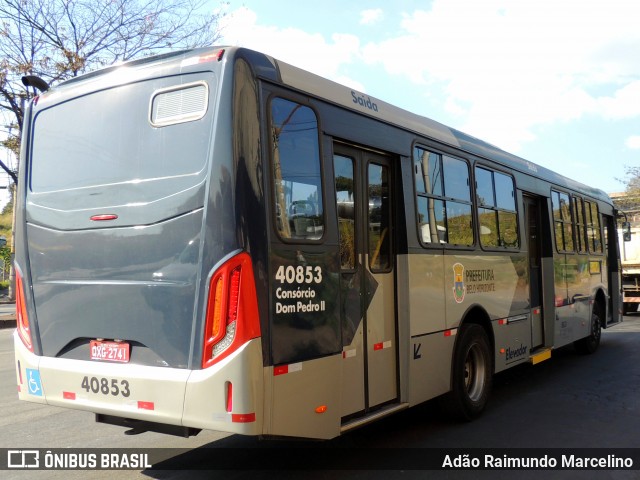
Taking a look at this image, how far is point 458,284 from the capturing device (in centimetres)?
636

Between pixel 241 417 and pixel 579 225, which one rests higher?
pixel 579 225

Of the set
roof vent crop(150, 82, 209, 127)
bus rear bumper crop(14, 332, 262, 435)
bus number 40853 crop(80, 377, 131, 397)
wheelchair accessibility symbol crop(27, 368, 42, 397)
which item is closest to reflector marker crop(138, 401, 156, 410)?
bus rear bumper crop(14, 332, 262, 435)

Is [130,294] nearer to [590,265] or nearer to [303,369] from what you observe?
[303,369]

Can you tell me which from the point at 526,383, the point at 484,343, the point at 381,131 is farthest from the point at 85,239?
the point at 526,383

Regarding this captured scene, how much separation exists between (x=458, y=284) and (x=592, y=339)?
241 inches

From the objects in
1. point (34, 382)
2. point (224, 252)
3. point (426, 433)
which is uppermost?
point (224, 252)

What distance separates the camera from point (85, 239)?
437 centimetres

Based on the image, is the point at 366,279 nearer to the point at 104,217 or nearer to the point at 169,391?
the point at 169,391

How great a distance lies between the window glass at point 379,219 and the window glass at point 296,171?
3.12 ft

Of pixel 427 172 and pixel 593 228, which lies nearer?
pixel 427 172

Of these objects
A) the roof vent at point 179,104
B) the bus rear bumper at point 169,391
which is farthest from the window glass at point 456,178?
the bus rear bumper at point 169,391

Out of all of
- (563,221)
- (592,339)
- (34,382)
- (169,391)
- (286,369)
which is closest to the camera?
(169,391)

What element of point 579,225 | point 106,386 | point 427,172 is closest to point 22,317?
point 106,386

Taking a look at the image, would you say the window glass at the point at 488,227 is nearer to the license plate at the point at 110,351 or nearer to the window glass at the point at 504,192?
the window glass at the point at 504,192
